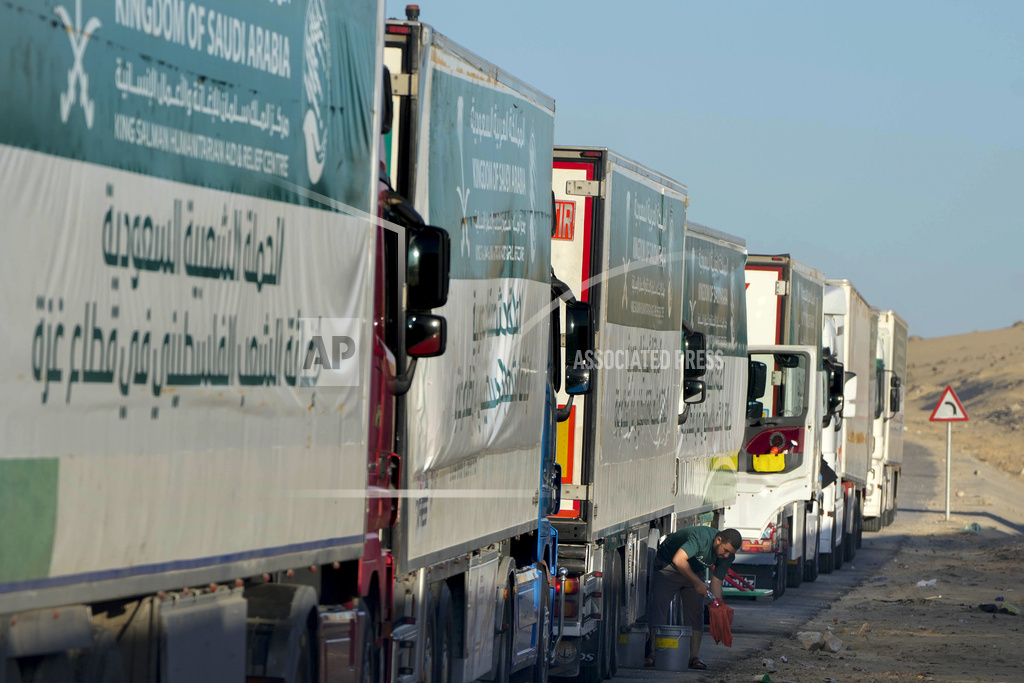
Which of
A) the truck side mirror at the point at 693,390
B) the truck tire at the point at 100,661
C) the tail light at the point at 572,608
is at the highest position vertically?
the truck side mirror at the point at 693,390

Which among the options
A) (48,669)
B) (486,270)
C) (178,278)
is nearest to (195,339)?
(178,278)

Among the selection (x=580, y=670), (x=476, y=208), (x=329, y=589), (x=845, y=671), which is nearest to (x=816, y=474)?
(x=845, y=671)

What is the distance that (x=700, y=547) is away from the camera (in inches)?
575

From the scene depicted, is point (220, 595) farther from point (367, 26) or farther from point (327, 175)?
point (367, 26)

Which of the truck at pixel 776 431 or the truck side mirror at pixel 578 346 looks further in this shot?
the truck at pixel 776 431

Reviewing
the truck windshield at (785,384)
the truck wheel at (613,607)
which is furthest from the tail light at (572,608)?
the truck windshield at (785,384)

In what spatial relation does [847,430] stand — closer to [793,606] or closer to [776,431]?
[776,431]

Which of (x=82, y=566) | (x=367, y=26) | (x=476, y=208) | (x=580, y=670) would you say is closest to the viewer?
(x=82, y=566)

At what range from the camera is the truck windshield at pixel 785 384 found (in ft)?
69.6

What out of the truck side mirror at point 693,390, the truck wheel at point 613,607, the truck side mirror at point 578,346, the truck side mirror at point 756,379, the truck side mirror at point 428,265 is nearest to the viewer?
the truck side mirror at point 428,265

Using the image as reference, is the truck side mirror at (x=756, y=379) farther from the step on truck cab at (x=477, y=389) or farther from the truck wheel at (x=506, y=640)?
the truck wheel at (x=506, y=640)

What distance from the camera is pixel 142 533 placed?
17.0ft

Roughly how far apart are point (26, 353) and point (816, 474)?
716 inches

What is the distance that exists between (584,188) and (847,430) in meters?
15.6
